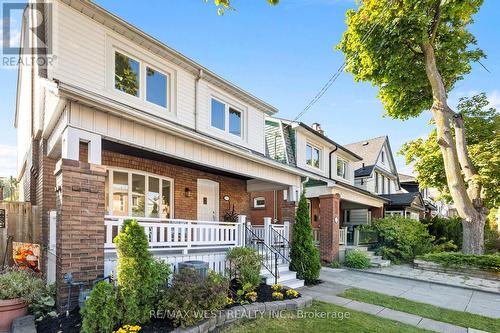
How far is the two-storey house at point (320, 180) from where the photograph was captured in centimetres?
1300

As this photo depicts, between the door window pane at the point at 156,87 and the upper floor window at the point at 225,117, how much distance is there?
1.97 meters

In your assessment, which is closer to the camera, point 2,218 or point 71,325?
point 71,325

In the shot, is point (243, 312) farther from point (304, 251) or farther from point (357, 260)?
point (357, 260)

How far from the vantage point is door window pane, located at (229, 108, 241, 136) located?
1108cm

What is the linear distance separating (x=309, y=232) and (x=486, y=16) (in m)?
12.3

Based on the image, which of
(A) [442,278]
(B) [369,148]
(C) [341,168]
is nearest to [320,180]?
(A) [442,278]

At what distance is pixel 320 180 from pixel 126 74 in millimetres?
8192

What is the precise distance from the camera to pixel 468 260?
11.1 metres

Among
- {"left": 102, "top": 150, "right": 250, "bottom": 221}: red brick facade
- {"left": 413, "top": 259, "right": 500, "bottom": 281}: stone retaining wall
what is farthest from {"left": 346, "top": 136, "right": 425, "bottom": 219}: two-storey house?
{"left": 102, "top": 150, "right": 250, "bottom": 221}: red brick facade

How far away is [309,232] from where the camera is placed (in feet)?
30.9

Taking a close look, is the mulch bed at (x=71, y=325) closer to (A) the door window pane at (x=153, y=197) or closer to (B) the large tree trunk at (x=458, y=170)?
(A) the door window pane at (x=153, y=197)

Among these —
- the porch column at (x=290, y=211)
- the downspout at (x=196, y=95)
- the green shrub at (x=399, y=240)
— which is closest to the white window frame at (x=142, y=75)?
the downspout at (x=196, y=95)

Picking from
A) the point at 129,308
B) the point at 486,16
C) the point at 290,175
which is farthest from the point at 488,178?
the point at 129,308

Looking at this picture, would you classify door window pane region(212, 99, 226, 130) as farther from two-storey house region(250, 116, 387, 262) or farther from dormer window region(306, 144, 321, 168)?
dormer window region(306, 144, 321, 168)
